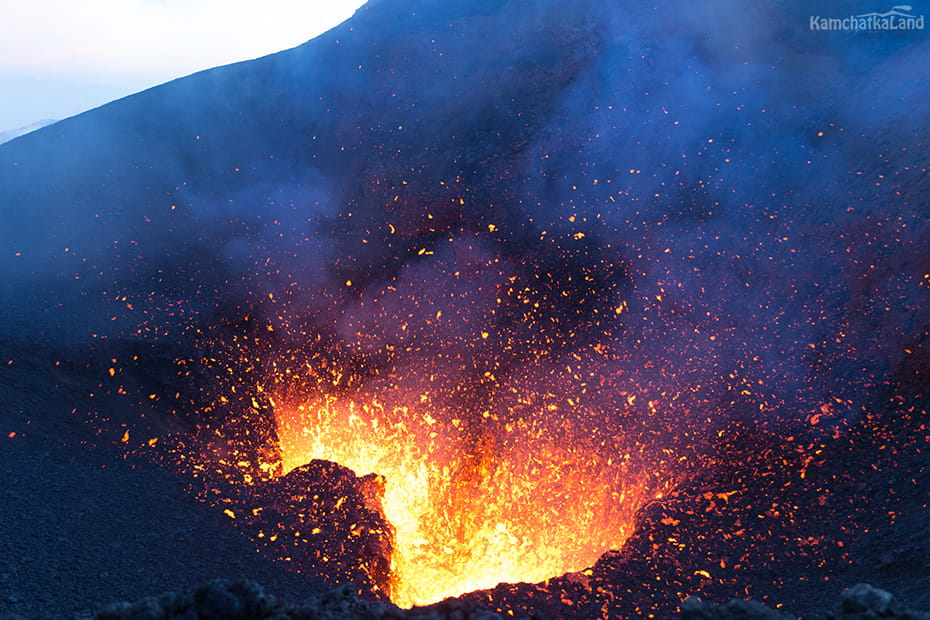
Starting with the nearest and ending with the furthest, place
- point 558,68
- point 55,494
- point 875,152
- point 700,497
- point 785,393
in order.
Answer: point 55,494 < point 700,497 < point 785,393 < point 875,152 < point 558,68

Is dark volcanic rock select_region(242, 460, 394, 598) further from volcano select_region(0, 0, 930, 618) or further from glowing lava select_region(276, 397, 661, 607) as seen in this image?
glowing lava select_region(276, 397, 661, 607)

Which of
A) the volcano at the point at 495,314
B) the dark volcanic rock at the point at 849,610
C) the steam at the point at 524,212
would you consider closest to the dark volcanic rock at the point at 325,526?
the volcano at the point at 495,314

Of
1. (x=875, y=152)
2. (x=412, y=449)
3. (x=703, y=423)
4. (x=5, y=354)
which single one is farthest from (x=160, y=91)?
(x=875, y=152)

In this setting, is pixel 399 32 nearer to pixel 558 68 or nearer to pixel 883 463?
pixel 558 68

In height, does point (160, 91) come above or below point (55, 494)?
above

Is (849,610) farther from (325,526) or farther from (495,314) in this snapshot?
(495,314)
